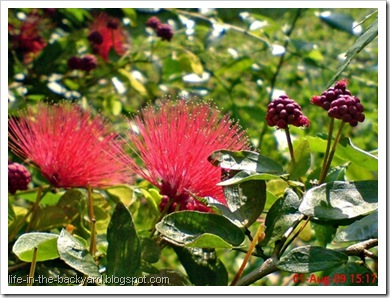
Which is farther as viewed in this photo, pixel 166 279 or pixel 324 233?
pixel 324 233

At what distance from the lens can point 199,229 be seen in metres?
0.80

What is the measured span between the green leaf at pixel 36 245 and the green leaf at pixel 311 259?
0.90 feet

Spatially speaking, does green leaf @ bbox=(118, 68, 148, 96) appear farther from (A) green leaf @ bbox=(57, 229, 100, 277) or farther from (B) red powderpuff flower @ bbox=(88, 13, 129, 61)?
(A) green leaf @ bbox=(57, 229, 100, 277)

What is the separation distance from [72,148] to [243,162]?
0.99ft

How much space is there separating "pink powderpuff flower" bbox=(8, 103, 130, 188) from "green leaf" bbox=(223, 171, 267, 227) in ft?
0.74

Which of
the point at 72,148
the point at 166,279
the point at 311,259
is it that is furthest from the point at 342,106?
the point at 72,148

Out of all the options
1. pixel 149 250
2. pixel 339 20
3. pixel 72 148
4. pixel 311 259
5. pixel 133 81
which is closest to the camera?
pixel 311 259

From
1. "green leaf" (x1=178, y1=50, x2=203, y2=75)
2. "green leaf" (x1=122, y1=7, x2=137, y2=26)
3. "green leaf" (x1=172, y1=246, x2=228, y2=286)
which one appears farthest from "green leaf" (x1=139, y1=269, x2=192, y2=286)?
"green leaf" (x1=122, y1=7, x2=137, y2=26)

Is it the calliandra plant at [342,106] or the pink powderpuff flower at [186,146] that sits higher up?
the calliandra plant at [342,106]

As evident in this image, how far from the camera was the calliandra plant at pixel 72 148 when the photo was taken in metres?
1.01

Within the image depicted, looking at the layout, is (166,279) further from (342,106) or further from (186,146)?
(342,106)

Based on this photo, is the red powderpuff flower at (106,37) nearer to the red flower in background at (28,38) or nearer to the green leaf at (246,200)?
the red flower in background at (28,38)

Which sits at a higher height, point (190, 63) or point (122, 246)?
point (190, 63)

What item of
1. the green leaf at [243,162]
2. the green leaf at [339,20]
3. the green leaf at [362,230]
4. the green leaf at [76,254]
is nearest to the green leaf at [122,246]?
the green leaf at [76,254]
